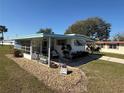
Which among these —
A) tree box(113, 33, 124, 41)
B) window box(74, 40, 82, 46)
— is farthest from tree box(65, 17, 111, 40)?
window box(74, 40, 82, 46)

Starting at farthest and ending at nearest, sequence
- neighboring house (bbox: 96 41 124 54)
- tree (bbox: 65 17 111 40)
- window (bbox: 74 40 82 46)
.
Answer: tree (bbox: 65 17 111 40)
neighboring house (bbox: 96 41 124 54)
window (bbox: 74 40 82 46)

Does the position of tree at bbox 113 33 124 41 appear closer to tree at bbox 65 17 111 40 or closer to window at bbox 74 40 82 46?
tree at bbox 65 17 111 40

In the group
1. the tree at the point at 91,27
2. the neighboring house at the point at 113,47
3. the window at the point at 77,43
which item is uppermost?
the tree at the point at 91,27

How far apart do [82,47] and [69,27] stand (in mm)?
39485

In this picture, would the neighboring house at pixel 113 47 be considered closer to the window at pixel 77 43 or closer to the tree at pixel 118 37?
the window at pixel 77 43

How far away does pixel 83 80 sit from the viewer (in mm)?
8602

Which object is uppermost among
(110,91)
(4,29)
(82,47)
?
(4,29)

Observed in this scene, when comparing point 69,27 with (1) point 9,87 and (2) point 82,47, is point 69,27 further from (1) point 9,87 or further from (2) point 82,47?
(1) point 9,87

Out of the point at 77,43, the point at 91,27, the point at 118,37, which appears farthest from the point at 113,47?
the point at 118,37

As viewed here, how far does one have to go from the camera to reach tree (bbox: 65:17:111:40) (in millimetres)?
54156

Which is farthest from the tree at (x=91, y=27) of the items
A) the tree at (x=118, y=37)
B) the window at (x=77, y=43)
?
the window at (x=77, y=43)

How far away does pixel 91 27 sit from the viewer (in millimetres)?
54688

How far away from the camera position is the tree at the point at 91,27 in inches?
2132

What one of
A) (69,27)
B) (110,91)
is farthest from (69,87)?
(69,27)
